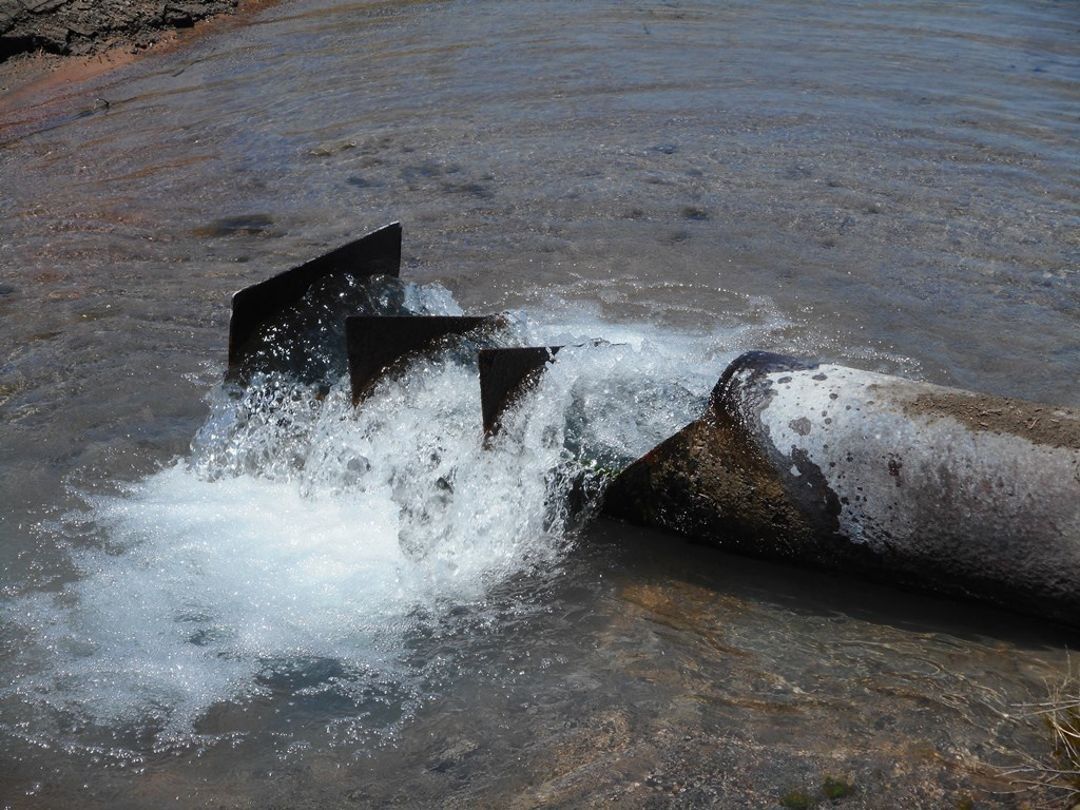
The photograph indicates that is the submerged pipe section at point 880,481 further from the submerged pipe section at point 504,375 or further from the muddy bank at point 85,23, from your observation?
the muddy bank at point 85,23

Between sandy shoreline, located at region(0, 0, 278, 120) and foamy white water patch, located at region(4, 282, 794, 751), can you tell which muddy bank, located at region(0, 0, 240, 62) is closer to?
sandy shoreline, located at region(0, 0, 278, 120)

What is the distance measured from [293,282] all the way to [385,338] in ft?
2.04

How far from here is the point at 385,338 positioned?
4.56m

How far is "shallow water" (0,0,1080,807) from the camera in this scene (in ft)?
10.7

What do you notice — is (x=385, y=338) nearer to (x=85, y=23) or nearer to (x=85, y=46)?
(x=85, y=46)

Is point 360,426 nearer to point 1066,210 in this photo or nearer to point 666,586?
point 666,586

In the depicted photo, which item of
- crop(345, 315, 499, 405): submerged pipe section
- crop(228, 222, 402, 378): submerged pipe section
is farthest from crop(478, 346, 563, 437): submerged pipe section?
crop(228, 222, 402, 378): submerged pipe section

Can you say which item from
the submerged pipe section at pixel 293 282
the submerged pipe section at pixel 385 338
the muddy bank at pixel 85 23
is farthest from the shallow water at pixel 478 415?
the muddy bank at pixel 85 23

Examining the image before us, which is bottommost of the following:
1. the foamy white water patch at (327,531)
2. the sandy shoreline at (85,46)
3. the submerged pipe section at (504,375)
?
the foamy white water patch at (327,531)

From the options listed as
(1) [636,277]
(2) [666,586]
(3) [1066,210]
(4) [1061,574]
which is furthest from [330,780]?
(3) [1066,210]

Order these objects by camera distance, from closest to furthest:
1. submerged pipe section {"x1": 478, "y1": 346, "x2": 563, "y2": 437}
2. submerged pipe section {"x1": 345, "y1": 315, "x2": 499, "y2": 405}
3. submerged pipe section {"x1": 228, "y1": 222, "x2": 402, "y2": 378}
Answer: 1. submerged pipe section {"x1": 478, "y1": 346, "x2": 563, "y2": 437}
2. submerged pipe section {"x1": 345, "y1": 315, "x2": 499, "y2": 405}
3. submerged pipe section {"x1": 228, "y1": 222, "x2": 402, "y2": 378}

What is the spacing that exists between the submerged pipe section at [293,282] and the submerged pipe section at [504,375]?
3.67ft

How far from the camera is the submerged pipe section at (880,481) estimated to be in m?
3.45

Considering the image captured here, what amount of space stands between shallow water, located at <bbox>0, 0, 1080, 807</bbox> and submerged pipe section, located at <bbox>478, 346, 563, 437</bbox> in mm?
80
